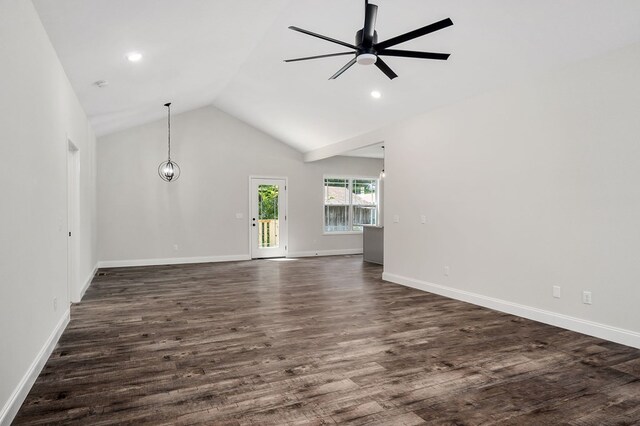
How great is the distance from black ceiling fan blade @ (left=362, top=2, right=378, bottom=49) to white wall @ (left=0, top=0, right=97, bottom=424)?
231 centimetres

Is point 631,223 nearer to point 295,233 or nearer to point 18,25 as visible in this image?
point 18,25

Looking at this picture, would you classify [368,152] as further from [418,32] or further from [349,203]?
[418,32]

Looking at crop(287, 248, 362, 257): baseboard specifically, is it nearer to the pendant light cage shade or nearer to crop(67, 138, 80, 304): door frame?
the pendant light cage shade

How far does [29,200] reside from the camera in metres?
2.80

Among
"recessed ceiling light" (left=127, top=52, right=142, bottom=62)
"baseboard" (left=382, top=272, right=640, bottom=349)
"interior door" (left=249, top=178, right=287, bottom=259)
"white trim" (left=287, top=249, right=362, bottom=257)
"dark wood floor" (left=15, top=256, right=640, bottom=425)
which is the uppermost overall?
"recessed ceiling light" (left=127, top=52, right=142, bottom=62)

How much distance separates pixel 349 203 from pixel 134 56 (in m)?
7.25

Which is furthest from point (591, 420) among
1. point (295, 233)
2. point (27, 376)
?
point (295, 233)

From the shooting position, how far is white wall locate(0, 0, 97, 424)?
2.29 meters

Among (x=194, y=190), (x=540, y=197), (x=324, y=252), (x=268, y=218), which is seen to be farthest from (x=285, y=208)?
(x=540, y=197)

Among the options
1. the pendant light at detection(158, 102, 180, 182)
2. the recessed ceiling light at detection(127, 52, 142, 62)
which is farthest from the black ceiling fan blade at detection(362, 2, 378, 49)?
the pendant light at detection(158, 102, 180, 182)

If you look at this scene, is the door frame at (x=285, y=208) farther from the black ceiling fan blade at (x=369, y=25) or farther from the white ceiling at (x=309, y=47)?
the black ceiling fan blade at (x=369, y=25)

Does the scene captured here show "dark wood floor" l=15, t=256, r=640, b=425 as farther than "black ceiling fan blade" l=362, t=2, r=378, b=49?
No

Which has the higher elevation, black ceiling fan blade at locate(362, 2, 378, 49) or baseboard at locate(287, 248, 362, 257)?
black ceiling fan blade at locate(362, 2, 378, 49)

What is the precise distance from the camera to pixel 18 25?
8.25 feet
